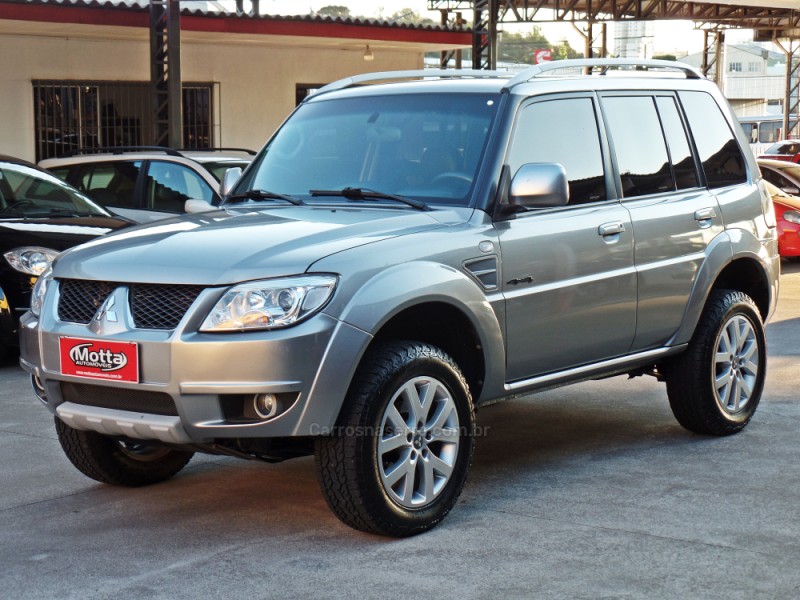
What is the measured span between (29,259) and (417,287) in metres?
5.11

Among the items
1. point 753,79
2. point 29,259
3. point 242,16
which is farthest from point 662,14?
point 753,79

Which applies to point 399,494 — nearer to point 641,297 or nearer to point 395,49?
point 641,297

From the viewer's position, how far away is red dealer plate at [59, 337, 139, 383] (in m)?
4.81

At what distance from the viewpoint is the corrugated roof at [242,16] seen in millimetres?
17031

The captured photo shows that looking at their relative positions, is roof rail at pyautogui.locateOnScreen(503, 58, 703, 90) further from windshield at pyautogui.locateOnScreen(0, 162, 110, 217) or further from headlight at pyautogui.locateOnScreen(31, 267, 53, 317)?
windshield at pyautogui.locateOnScreen(0, 162, 110, 217)

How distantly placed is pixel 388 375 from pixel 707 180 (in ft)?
9.24

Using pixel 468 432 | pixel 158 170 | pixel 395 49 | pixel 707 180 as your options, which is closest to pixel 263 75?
pixel 395 49

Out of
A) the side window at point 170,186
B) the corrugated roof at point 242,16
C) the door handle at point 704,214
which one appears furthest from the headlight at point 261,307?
the corrugated roof at point 242,16

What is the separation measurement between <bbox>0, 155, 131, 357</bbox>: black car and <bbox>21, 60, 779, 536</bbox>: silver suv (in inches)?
133

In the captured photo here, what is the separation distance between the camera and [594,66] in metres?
6.78

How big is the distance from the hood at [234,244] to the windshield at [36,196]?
466cm

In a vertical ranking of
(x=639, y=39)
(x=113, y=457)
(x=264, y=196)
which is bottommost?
(x=113, y=457)

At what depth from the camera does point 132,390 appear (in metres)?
4.89

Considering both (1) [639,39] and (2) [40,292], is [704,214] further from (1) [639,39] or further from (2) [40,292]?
(1) [639,39]
